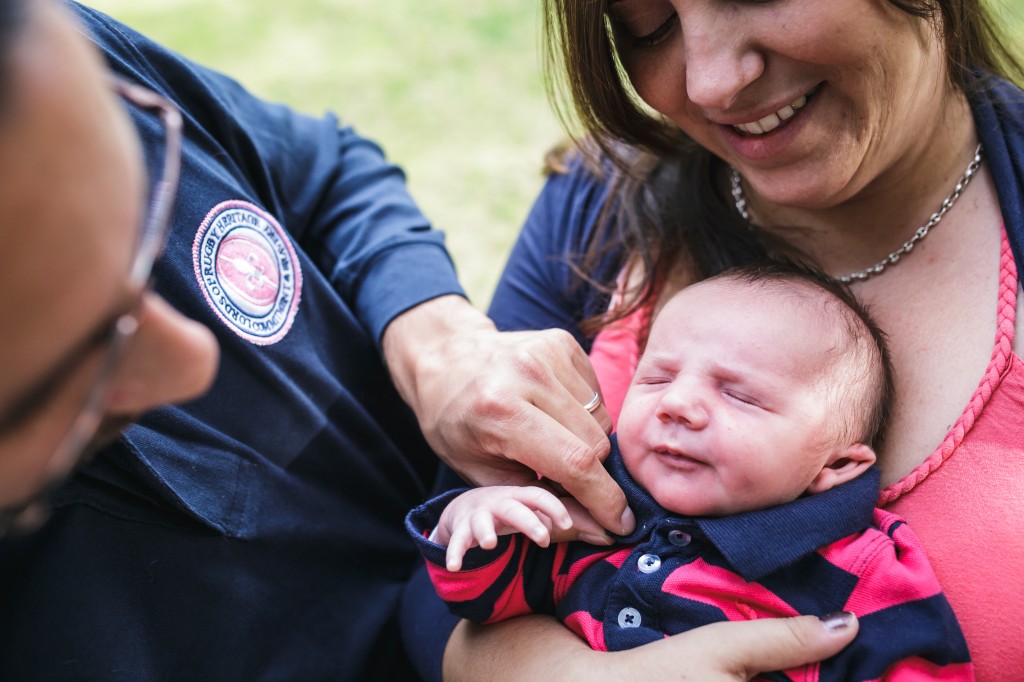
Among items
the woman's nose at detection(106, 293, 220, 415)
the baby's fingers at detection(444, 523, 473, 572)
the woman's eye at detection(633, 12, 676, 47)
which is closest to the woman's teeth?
the woman's eye at detection(633, 12, 676, 47)

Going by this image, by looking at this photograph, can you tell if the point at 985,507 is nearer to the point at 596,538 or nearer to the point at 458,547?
the point at 596,538

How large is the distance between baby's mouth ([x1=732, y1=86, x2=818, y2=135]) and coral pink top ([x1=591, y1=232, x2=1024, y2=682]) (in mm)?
445

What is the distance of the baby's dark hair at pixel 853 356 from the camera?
1478 mm

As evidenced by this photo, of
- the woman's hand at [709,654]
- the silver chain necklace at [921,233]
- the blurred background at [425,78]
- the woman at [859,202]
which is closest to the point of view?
the woman's hand at [709,654]

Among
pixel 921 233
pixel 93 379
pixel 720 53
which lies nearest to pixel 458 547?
pixel 93 379

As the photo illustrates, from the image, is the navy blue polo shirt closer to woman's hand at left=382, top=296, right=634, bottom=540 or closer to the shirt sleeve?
woman's hand at left=382, top=296, right=634, bottom=540

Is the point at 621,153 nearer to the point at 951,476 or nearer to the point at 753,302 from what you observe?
the point at 753,302

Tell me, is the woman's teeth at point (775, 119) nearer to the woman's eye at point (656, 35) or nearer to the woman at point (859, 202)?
the woman at point (859, 202)

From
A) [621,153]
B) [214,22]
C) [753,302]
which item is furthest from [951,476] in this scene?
[214,22]

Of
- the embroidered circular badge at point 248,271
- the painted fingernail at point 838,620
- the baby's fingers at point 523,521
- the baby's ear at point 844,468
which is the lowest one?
the painted fingernail at point 838,620

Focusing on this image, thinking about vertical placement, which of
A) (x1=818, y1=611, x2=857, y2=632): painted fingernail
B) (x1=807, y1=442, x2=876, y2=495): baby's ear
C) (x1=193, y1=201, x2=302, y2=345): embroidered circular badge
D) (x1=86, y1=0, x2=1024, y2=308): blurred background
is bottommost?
(x1=86, y1=0, x2=1024, y2=308): blurred background

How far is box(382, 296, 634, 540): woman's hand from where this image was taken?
1.43 meters

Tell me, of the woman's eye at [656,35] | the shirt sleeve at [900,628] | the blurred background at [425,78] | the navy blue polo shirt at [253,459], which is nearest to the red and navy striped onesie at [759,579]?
the shirt sleeve at [900,628]

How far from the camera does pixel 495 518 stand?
134 cm
